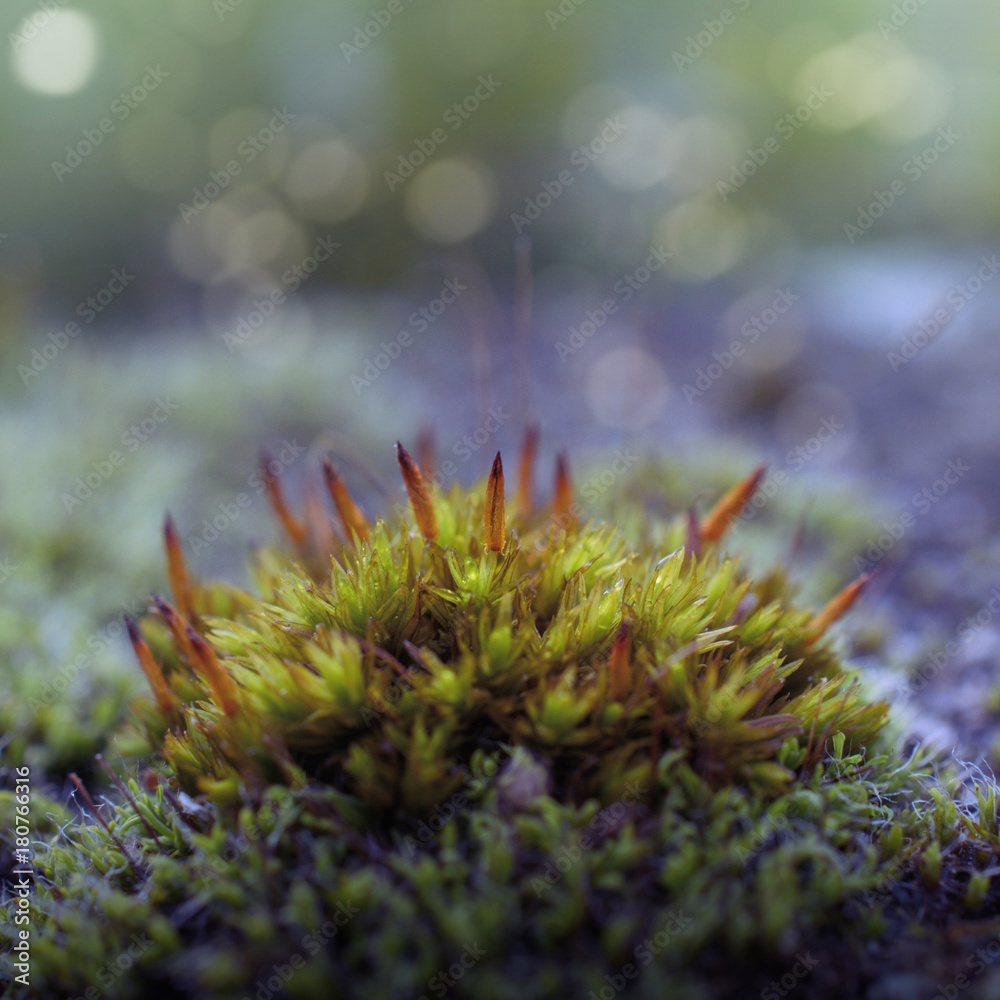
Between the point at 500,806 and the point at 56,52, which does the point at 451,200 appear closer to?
the point at 56,52

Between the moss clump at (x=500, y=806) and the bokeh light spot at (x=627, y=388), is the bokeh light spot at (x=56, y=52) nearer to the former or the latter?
the bokeh light spot at (x=627, y=388)

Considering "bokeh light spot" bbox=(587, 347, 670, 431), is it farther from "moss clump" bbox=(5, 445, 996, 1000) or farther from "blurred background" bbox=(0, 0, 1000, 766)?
"moss clump" bbox=(5, 445, 996, 1000)

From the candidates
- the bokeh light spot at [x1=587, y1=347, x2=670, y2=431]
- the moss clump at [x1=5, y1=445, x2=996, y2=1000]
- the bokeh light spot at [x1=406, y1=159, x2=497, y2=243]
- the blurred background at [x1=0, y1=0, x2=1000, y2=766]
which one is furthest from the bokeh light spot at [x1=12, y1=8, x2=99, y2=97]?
the moss clump at [x1=5, y1=445, x2=996, y2=1000]

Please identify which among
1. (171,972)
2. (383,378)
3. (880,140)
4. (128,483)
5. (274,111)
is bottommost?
(171,972)

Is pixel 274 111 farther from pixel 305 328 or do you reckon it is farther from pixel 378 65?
pixel 305 328

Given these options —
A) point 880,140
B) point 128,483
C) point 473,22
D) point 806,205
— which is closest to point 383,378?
point 128,483

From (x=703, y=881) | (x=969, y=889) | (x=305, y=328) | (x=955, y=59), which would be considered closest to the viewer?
(x=703, y=881)

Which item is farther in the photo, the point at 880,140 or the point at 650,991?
the point at 880,140
